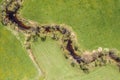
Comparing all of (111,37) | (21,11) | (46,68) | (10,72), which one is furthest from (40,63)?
(111,37)

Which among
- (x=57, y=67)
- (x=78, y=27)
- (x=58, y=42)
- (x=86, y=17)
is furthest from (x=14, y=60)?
(x=86, y=17)

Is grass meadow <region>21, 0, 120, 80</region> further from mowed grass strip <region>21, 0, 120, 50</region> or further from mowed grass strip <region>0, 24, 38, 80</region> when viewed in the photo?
mowed grass strip <region>0, 24, 38, 80</region>

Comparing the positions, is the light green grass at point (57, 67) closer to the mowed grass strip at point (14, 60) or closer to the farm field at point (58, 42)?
Result: the farm field at point (58, 42)

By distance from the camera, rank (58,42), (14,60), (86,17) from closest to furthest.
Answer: (86,17) < (58,42) < (14,60)

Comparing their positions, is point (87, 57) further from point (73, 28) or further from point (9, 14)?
point (9, 14)

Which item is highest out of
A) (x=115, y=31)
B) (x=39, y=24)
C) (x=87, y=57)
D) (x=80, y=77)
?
(x=39, y=24)

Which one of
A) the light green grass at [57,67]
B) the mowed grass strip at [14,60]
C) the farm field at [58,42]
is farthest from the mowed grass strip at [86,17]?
the mowed grass strip at [14,60]

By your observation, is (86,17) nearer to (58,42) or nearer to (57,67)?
(58,42)
